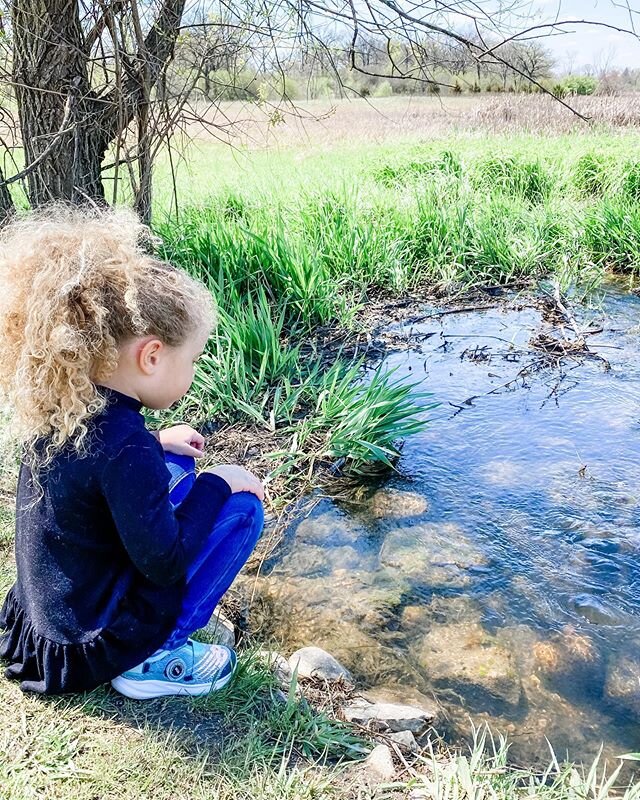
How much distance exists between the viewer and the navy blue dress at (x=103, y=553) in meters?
1.39

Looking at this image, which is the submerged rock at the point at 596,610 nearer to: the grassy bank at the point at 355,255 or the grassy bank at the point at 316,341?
the grassy bank at the point at 316,341

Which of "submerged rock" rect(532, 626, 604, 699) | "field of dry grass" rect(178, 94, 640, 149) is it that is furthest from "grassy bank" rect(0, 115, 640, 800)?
"field of dry grass" rect(178, 94, 640, 149)

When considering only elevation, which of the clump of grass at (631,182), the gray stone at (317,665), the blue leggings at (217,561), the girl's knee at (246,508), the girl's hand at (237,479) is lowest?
the gray stone at (317,665)

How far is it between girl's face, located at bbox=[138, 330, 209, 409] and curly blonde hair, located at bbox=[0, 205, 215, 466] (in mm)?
25

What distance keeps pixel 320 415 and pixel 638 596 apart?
1.55 meters

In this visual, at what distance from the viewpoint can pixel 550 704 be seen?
1.98 m

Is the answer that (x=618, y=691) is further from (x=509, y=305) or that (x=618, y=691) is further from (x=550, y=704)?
(x=509, y=305)

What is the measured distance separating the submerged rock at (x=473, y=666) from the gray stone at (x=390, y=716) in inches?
7.0

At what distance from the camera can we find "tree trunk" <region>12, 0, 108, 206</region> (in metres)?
3.13

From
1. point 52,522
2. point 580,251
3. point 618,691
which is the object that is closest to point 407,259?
point 580,251

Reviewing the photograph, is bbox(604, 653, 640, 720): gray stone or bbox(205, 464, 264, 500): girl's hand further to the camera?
bbox(604, 653, 640, 720): gray stone

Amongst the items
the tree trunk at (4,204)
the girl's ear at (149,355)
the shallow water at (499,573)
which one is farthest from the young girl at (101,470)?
the tree trunk at (4,204)

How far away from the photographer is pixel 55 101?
3338mm

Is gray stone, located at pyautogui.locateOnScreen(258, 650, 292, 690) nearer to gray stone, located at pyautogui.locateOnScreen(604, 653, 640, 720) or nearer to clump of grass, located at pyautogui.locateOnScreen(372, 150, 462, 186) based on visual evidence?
gray stone, located at pyautogui.locateOnScreen(604, 653, 640, 720)
